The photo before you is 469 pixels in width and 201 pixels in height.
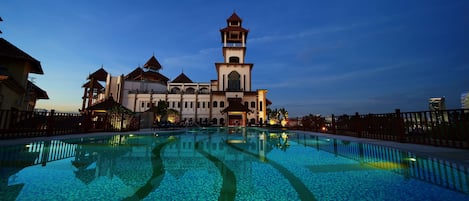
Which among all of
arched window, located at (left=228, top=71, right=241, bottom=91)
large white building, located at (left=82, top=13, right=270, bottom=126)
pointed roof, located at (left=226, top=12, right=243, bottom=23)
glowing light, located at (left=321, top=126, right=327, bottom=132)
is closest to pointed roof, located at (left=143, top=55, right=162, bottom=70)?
large white building, located at (left=82, top=13, right=270, bottom=126)

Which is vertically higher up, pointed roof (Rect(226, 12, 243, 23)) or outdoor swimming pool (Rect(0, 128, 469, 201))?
pointed roof (Rect(226, 12, 243, 23))

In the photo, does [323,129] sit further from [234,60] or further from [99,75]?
[99,75]

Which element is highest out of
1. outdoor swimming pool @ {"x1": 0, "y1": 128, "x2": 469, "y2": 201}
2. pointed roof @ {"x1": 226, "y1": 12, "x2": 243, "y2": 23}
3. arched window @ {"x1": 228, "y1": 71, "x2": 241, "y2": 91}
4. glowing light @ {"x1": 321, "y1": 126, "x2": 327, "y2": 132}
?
pointed roof @ {"x1": 226, "y1": 12, "x2": 243, "y2": 23}

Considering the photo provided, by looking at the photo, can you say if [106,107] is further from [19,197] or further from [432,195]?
[432,195]

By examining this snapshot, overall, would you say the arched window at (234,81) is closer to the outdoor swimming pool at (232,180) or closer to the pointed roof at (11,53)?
the pointed roof at (11,53)

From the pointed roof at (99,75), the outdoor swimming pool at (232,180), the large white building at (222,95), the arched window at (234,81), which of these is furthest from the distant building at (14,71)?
the pointed roof at (99,75)

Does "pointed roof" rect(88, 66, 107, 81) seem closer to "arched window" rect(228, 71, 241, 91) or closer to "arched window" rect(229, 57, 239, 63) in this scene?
"arched window" rect(228, 71, 241, 91)

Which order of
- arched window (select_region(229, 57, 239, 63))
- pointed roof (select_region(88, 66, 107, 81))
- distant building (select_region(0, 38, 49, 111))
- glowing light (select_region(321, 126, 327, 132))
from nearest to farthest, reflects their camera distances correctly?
distant building (select_region(0, 38, 49, 111)) < glowing light (select_region(321, 126, 327, 132)) < arched window (select_region(229, 57, 239, 63)) < pointed roof (select_region(88, 66, 107, 81))

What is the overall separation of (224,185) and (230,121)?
31035mm

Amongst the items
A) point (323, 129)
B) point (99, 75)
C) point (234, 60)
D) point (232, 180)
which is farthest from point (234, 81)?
point (232, 180)

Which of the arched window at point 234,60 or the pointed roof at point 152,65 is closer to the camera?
the arched window at point 234,60

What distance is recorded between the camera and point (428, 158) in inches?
189

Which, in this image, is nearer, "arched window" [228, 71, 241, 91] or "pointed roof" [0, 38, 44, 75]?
"pointed roof" [0, 38, 44, 75]

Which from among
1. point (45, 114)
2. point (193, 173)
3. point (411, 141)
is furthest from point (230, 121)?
point (193, 173)
